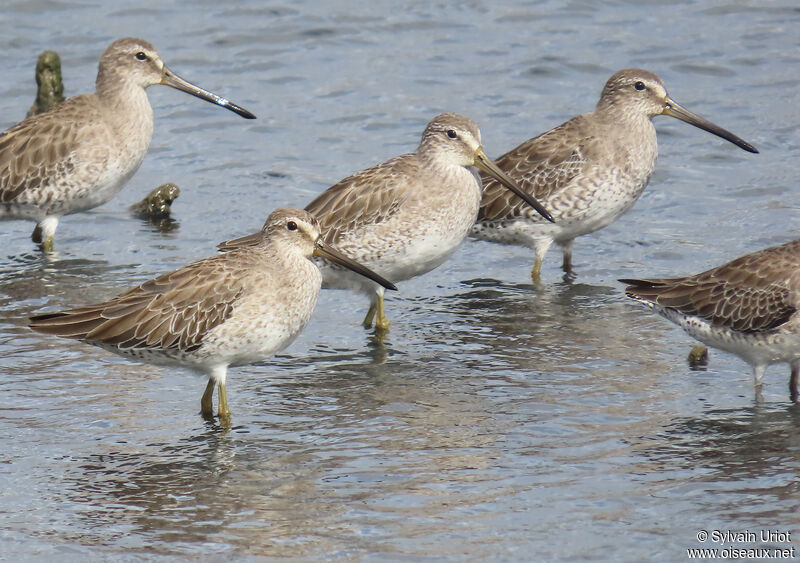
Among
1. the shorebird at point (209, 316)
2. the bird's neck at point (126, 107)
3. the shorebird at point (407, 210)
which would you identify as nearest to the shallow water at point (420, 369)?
the shorebird at point (209, 316)

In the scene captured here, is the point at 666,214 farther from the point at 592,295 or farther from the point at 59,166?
the point at 59,166

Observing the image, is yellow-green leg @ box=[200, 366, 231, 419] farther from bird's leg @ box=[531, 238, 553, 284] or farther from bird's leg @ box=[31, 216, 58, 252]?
bird's leg @ box=[31, 216, 58, 252]

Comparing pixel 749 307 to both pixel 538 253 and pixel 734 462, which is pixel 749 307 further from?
pixel 538 253

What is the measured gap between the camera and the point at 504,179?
1142 centimetres

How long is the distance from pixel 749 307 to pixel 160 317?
3.99m

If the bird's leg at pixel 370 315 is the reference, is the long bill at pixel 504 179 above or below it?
above

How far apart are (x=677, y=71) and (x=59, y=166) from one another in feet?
29.1

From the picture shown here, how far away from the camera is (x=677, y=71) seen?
1800 cm

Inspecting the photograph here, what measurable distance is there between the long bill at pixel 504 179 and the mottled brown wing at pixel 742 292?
1.83 metres

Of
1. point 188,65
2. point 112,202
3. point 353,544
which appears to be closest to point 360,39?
point 188,65

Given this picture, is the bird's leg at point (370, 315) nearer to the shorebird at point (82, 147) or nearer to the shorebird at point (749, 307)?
the shorebird at point (749, 307)

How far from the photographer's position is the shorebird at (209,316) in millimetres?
8828

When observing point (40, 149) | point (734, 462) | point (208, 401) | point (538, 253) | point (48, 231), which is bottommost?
point (734, 462)

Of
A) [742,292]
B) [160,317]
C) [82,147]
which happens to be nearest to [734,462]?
[742,292]
